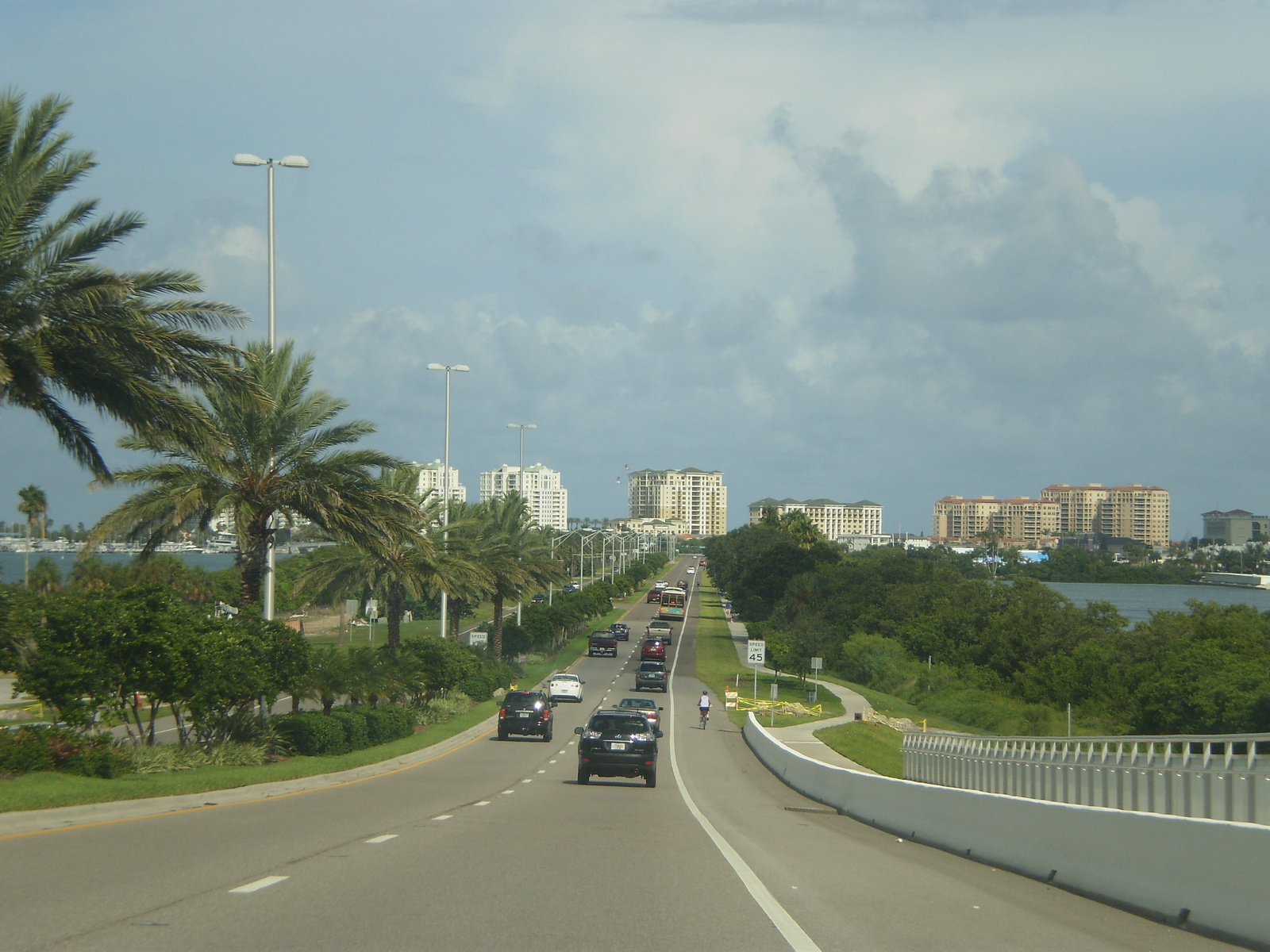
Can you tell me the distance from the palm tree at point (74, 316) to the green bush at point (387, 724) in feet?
41.4

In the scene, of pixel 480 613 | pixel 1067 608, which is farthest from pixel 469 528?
pixel 480 613

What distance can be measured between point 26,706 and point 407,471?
17.2 m

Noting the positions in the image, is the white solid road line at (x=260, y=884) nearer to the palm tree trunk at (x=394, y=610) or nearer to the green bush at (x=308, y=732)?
the green bush at (x=308, y=732)

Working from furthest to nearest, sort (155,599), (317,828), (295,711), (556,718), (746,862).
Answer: (556,718)
(295,711)
(155,599)
(317,828)
(746,862)

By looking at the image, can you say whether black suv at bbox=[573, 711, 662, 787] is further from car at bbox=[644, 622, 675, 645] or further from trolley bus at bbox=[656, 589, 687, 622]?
trolley bus at bbox=[656, 589, 687, 622]

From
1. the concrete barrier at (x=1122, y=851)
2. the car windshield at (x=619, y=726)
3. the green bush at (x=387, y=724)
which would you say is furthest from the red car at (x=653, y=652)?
the concrete barrier at (x=1122, y=851)

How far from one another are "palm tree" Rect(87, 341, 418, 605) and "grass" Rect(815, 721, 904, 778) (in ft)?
53.7

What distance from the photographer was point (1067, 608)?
84688 mm

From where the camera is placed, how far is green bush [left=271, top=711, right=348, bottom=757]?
25.1 m

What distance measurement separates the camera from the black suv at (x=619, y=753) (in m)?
23.3

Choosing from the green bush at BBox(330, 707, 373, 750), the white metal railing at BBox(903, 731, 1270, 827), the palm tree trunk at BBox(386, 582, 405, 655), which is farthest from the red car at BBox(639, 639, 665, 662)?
the white metal railing at BBox(903, 731, 1270, 827)

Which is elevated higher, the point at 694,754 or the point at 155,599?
the point at 155,599

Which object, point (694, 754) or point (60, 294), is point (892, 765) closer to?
point (694, 754)

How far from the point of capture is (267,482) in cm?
2534
